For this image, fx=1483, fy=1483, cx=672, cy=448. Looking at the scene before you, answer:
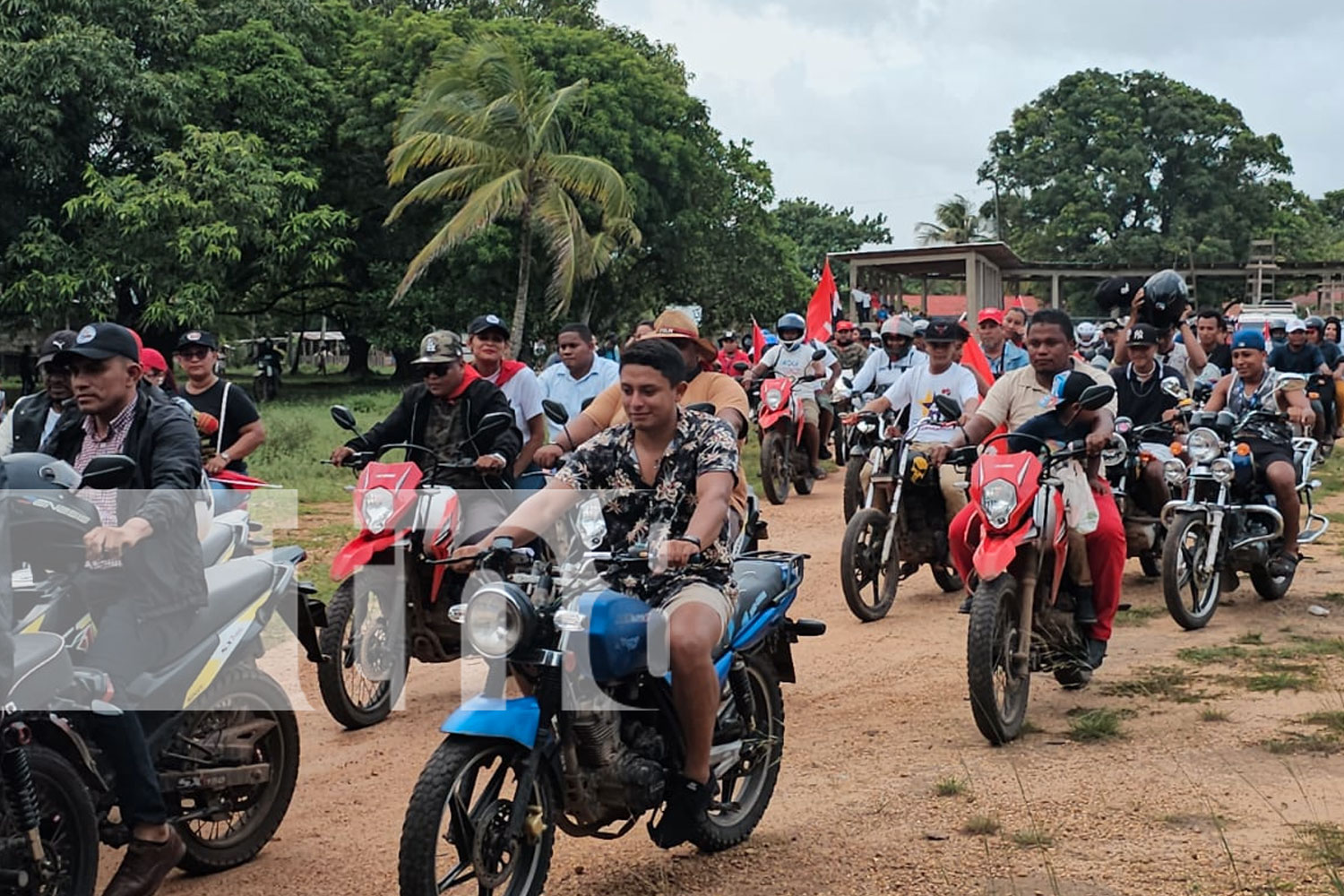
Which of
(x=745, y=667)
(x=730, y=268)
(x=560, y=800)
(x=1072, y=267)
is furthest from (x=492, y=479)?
(x=1072, y=267)

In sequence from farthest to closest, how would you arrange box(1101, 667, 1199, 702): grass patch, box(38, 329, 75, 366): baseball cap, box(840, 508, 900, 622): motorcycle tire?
box(840, 508, 900, 622): motorcycle tire
box(1101, 667, 1199, 702): grass patch
box(38, 329, 75, 366): baseball cap

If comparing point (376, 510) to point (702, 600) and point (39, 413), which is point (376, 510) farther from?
point (702, 600)

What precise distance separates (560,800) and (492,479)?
3.36 m

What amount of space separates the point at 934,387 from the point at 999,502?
352cm

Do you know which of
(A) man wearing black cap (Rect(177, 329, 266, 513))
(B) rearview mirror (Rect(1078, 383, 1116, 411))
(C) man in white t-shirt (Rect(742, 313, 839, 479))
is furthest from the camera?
(C) man in white t-shirt (Rect(742, 313, 839, 479))

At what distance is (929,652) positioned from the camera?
8086mm

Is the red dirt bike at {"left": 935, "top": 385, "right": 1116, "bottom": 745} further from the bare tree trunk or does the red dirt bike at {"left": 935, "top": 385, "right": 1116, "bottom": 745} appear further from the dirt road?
the bare tree trunk

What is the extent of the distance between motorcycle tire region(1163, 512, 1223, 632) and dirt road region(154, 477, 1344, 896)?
0.23m

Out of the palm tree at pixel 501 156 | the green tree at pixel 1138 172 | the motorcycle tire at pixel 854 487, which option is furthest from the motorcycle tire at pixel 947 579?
the green tree at pixel 1138 172

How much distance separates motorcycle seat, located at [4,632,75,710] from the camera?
12.8 feet

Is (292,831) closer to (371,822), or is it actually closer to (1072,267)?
(371,822)

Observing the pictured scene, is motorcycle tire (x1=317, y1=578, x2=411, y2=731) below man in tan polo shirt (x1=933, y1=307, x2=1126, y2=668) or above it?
below

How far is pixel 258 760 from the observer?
5.04 meters

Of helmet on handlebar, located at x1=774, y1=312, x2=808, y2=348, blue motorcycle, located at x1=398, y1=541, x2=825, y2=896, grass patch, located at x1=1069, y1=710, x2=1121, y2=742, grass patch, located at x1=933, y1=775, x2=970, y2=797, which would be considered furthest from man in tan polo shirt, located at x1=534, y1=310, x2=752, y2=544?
helmet on handlebar, located at x1=774, y1=312, x2=808, y2=348
